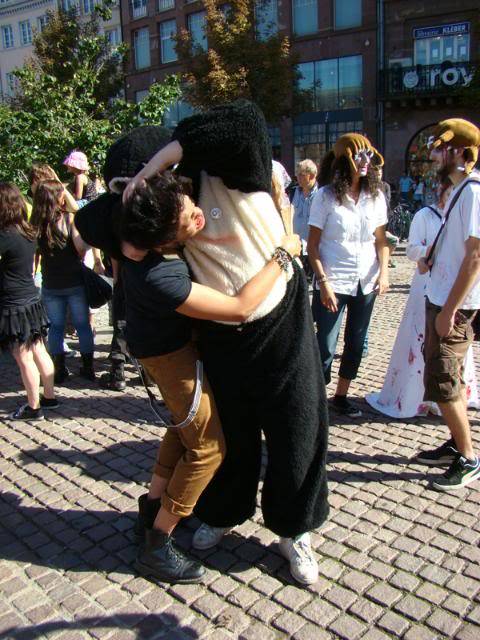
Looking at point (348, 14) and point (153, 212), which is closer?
point (153, 212)

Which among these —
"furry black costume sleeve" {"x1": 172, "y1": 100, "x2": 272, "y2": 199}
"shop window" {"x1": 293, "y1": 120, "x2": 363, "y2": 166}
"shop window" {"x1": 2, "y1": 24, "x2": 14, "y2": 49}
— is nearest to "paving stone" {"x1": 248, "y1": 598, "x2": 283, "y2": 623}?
"furry black costume sleeve" {"x1": 172, "y1": 100, "x2": 272, "y2": 199}

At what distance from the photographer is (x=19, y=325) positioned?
173 inches

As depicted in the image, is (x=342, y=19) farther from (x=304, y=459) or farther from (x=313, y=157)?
(x=304, y=459)

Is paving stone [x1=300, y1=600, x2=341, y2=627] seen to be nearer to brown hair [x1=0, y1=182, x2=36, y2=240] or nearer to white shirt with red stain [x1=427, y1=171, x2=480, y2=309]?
white shirt with red stain [x1=427, y1=171, x2=480, y2=309]

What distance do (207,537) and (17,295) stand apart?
8.32ft

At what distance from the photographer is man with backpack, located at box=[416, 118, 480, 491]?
3.04 m

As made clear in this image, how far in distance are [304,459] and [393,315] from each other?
573 centimetres

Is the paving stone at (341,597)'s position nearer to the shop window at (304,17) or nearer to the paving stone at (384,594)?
the paving stone at (384,594)

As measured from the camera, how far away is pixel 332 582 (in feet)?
8.51

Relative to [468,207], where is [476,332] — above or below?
below

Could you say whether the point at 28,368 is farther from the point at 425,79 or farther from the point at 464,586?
the point at 425,79

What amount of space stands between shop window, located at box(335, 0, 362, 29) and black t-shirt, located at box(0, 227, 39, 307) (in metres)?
24.8

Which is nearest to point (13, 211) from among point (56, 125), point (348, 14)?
point (56, 125)

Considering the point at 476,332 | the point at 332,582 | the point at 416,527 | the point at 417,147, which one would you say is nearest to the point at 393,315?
the point at 476,332
